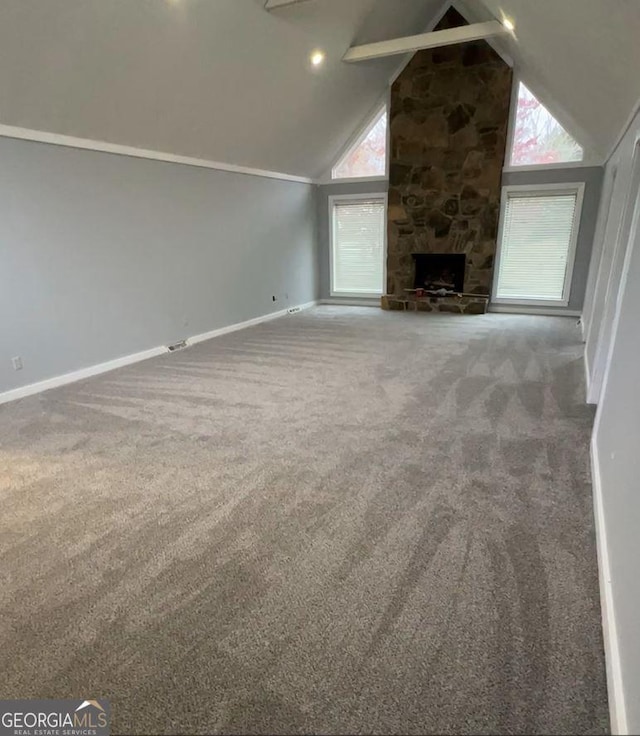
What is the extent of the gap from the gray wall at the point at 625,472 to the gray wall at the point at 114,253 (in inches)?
167

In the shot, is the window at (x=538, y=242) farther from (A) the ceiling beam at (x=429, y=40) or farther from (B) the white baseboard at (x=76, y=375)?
(B) the white baseboard at (x=76, y=375)

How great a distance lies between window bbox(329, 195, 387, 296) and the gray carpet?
4.66 metres

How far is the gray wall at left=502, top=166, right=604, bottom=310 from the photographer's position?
6.24 meters

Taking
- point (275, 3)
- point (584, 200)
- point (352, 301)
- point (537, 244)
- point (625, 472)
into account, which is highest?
point (275, 3)

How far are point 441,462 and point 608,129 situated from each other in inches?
156

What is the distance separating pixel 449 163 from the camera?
685 cm

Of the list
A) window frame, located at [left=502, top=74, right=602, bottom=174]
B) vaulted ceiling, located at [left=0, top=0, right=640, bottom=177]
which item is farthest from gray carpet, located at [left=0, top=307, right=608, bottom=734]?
window frame, located at [left=502, top=74, right=602, bottom=174]

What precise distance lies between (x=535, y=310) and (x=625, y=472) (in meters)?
5.96

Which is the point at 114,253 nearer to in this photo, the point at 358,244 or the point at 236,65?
the point at 236,65

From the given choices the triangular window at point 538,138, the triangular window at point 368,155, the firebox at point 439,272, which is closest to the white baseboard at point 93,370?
the firebox at point 439,272

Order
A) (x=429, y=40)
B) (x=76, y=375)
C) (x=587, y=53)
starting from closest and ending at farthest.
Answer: (x=587, y=53) < (x=76, y=375) < (x=429, y=40)

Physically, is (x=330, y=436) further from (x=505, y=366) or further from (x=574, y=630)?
(x=505, y=366)

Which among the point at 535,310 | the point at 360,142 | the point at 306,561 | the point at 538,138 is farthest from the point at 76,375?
the point at 538,138

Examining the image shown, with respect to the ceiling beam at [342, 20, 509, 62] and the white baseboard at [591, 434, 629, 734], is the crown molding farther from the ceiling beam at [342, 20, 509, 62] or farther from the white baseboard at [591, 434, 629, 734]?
the white baseboard at [591, 434, 629, 734]
